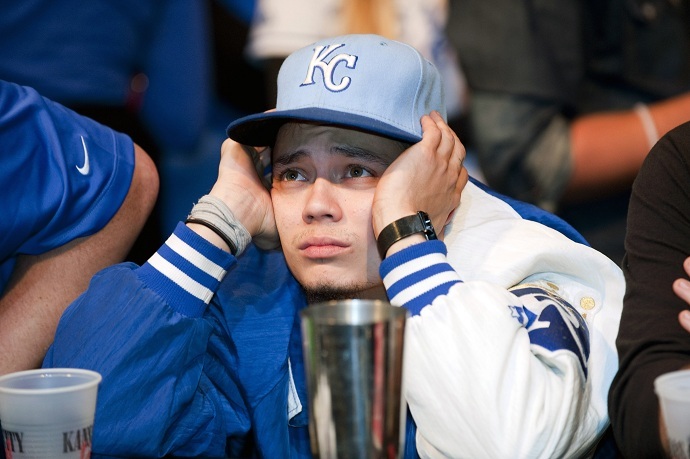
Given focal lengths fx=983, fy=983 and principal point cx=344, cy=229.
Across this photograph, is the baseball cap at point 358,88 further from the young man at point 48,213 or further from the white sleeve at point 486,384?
the white sleeve at point 486,384

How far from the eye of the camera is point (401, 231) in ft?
5.08

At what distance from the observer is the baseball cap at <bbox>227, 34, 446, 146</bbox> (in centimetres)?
168

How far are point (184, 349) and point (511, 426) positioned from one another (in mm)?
565

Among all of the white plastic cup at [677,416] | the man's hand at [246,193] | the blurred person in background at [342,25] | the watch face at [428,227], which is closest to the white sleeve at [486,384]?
the watch face at [428,227]

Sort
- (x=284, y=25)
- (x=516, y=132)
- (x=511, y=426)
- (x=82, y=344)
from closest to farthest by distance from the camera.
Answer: (x=511, y=426) → (x=82, y=344) → (x=516, y=132) → (x=284, y=25)

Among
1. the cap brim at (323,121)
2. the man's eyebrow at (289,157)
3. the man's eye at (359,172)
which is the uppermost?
the cap brim at (323,121)

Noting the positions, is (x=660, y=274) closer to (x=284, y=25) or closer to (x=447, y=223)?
(x=447, y=223)

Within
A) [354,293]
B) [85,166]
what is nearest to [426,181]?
[354,293]

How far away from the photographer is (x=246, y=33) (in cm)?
333

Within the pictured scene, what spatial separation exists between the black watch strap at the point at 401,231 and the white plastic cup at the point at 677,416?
59 centimetres

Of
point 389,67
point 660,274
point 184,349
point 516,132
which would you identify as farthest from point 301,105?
point 516,132

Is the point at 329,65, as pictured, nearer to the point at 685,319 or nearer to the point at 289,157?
the point at 289,157

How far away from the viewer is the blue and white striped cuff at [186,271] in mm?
1639

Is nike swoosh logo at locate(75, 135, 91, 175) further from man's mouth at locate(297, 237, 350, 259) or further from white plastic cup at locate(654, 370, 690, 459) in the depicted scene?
white plastic cup at locate(654, 370, 690, 459)
